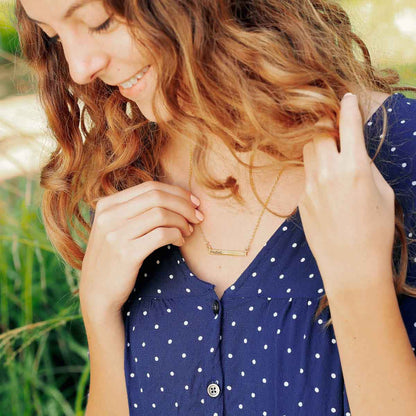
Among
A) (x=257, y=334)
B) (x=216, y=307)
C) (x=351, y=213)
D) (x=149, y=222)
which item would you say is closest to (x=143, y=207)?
(x=149, y=222)

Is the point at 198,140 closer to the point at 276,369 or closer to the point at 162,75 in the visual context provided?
the point at 162,75

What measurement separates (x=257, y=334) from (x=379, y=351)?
12.9 inches

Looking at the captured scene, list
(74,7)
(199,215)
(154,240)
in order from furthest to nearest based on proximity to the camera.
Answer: (199,215)
(154,240)
(74,7)

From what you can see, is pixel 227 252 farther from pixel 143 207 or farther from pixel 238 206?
pixel 143 207

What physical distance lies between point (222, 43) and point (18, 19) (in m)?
0.66

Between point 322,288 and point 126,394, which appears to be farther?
point 126,394

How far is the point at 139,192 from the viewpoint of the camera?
1.71m

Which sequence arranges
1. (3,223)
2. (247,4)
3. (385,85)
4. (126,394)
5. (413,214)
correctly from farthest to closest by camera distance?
(3,223) → (126,394) → (385,85) → (247,4) → (413,214)

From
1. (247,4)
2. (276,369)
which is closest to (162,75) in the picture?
(247,4)

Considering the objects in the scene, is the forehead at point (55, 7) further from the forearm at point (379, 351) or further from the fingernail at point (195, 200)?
the forearm at point (379, 351)

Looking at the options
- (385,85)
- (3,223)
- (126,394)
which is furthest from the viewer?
(3,223)

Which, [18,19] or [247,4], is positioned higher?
[18,19]

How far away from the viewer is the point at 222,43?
1485 mm

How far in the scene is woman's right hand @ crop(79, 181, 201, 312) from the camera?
5.49 feet
